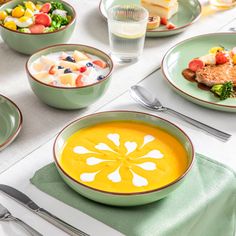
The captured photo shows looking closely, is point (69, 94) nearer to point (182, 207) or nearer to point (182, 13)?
point (182, 207)

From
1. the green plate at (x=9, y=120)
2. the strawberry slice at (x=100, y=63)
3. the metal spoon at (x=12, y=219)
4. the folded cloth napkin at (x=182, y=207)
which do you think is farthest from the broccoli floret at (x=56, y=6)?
the metal spoon at (x=12, y=219)

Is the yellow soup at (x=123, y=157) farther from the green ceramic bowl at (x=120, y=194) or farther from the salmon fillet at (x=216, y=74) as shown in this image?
the salmon fillet at (x=216, y=74)

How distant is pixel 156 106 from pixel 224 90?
189 mm

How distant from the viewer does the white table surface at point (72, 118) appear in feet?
3.58

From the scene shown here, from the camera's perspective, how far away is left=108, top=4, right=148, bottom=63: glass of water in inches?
63.5

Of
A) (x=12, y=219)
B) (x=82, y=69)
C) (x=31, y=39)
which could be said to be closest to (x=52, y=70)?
(x=82, y=69)

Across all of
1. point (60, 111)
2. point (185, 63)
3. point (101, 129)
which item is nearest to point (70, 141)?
point (101, 129)

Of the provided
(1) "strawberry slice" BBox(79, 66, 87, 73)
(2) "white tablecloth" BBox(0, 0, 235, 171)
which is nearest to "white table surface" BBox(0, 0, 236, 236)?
(2) "white tablecloth" BBox(0, 0, 235, 171)

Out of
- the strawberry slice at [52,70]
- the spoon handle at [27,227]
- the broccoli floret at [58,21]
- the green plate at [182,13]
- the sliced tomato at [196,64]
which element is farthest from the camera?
the green plate at [182,13]

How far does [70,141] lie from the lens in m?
1.22

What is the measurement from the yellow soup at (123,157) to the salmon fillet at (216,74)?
32cm

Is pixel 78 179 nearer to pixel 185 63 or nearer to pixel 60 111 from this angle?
pixel 60 111

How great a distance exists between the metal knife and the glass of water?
66cm

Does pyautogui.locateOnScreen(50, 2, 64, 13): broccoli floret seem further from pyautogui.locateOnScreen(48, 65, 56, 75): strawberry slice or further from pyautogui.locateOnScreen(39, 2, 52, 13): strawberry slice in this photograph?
pyautogui.locateOnScreen(48, 65, 56, 75): strawberry slice
